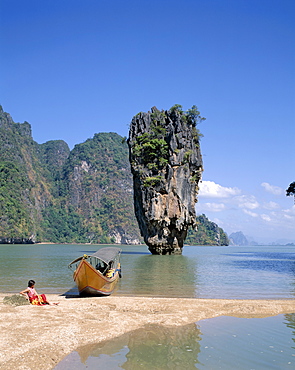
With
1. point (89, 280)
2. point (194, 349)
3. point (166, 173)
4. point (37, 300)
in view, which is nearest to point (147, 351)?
point (194, 349)

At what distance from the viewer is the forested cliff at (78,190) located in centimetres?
12044

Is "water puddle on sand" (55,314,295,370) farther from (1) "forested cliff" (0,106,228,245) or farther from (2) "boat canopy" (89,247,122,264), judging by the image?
(1) "forested cliff" (0,106,228,245)

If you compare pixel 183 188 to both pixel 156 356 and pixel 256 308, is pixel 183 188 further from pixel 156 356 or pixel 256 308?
pixel 156 356

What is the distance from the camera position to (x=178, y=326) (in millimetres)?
8383

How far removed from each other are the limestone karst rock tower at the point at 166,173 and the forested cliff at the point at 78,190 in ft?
230

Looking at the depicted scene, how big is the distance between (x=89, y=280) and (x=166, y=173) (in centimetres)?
2890

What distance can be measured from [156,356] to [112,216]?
12894 centimetres

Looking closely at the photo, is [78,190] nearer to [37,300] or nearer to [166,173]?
[166,173]

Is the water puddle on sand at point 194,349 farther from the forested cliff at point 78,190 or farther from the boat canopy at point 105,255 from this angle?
the forested cliff at point 78,190

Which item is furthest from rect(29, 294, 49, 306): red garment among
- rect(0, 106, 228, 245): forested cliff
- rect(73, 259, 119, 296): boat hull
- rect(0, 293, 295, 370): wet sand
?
rect(0, 106, 228, 245): forested cliff

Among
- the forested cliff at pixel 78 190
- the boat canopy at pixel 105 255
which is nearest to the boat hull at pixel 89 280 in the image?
the boat canopy at pixel 105 255

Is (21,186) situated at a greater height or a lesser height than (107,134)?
lesser

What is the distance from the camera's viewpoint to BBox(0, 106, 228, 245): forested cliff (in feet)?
395

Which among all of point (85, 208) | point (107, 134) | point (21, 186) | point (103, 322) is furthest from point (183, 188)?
point (107, 134)
